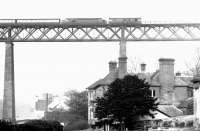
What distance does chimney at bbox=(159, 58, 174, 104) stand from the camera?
207 ft

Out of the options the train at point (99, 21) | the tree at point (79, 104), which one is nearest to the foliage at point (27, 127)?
the train at point (99, 21)

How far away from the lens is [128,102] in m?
50.2

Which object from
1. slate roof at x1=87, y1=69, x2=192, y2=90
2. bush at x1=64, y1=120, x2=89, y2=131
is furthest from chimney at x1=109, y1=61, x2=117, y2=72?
bush at x1=64, y1=120, x2=89, y2=131

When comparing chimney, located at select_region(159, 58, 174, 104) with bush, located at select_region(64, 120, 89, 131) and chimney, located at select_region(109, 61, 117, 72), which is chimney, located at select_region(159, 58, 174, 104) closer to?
chimney, located at select_region(109, 61, 117, 72)

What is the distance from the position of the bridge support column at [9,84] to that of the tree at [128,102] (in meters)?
15.3

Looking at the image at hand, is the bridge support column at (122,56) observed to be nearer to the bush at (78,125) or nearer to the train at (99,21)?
the train at (99,21)

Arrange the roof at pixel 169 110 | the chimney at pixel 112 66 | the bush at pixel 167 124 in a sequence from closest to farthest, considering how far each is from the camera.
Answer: the bush at pixel 167 124 < the roof at pixel 169 110 < the chimney at pixel 112 66

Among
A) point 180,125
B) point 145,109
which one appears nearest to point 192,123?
point 180,125

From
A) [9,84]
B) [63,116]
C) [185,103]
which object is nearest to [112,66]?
[185,103]

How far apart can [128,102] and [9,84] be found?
1882 centimetres

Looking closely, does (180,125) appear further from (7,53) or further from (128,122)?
(7,53)

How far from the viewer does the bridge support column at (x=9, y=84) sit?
208 feet

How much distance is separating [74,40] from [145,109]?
15.5 metres

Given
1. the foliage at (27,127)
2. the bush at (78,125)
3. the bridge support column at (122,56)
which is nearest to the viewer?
the foliage at (27,127)
